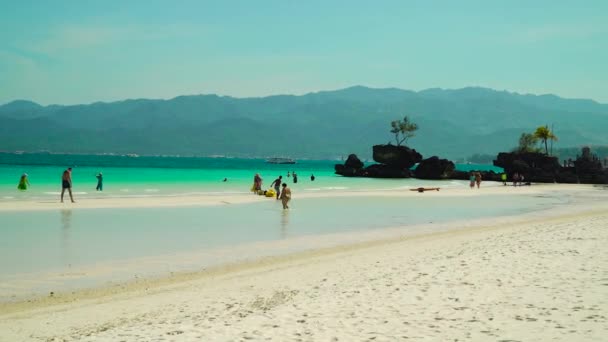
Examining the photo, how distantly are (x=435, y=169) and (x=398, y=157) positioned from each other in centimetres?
954

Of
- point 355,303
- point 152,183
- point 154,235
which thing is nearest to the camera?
point 355,303

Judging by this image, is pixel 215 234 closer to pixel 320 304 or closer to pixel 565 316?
pixel 320 304

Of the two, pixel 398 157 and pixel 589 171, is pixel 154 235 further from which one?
pixel 398 157

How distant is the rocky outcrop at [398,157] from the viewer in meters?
94.3

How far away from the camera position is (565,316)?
7.40 metres

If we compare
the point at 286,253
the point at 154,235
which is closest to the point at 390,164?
the point at 154,235

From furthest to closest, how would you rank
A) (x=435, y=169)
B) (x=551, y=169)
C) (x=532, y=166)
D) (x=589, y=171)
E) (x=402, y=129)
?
(x=402, y=129), (x=435, y=169), (x=532, y=166), (x=551, y=169), (x=589, y=171)

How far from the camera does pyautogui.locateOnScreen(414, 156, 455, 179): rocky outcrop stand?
3401 inches

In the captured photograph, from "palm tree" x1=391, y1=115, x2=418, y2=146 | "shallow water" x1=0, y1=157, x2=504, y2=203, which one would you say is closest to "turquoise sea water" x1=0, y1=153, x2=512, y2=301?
"shallow water" x1=0, y1=157, x2=504, y2=203

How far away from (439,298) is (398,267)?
9.62ft

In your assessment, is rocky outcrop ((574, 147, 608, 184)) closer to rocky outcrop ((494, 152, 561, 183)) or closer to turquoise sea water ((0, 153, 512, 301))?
rocky outcrop ((494, 152, 561, 183))

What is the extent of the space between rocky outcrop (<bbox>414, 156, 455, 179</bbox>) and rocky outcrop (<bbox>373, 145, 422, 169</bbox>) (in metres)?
5.44

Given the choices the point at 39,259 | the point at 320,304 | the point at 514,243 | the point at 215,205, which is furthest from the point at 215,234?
the point at 215,205

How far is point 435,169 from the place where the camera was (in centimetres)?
8638
